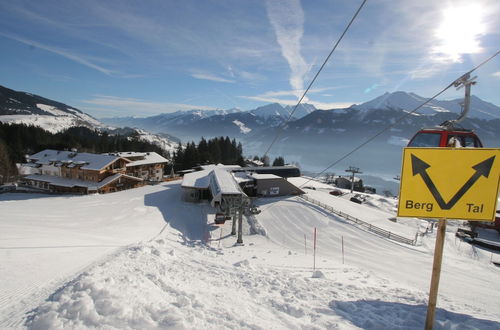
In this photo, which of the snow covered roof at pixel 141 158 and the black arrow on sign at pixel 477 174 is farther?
the snow covered roof at pixel 141 158

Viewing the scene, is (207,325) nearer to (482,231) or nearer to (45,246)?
(45,246)

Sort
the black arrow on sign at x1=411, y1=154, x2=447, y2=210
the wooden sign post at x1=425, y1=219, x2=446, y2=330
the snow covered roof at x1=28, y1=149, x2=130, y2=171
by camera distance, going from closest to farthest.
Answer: the black arrow on sign at x1=411, y1=154, x2=447, y2=210, the wooden sign post at x1=425, y1=219, x2=446, y2=330, the snow covered roof at x1=28, y1=149, x2=130, y2=171

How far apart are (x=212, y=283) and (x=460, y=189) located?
23.6 ft

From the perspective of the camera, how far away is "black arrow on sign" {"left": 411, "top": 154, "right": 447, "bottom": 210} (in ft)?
12.8

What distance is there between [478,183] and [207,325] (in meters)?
5.61

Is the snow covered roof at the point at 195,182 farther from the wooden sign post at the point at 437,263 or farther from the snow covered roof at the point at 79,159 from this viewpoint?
the wooden sign post at the point at 437,263

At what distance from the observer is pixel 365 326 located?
5477 mm

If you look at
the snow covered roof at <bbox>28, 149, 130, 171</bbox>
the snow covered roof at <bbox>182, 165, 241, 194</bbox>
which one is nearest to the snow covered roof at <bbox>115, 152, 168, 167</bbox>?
the snow covered roof at <bbox>28, 149, 130, 171</bbox>

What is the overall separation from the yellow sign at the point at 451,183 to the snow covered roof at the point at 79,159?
41886mm

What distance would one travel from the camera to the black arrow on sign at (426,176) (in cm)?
389

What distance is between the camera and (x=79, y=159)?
40.2 metres

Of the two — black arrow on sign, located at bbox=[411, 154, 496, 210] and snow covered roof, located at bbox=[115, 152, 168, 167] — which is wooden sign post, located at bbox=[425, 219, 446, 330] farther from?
A: snow covered roof, located at bbox=[115, 152, 168, 167]

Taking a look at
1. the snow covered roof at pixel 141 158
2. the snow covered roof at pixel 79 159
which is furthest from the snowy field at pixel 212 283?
the snow covered roof at pixel 141 158

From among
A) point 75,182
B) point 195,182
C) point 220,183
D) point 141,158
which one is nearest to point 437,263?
point 220,183
